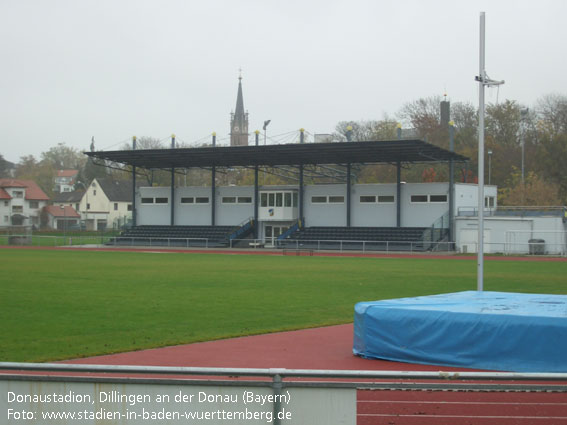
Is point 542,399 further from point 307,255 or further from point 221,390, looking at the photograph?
point 307,255

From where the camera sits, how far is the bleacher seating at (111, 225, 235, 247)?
198 ft

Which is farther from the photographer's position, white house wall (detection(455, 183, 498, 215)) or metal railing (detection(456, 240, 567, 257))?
white house wall (detection(455, 183, 498, 215))

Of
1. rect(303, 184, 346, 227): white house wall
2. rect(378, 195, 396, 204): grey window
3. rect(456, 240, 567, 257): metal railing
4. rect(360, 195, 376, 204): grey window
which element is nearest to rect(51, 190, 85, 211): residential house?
rect(303, 184, 346, 227): white house wall

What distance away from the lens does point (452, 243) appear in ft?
179

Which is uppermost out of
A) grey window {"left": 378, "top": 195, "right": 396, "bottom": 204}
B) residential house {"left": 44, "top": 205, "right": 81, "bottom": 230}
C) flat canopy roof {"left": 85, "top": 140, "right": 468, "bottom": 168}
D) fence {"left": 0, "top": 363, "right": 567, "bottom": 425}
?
flat canopy roof {"left": 85, "top": 140, "right": 468, "bottom": 168}

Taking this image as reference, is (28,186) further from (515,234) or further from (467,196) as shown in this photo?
(515,234)

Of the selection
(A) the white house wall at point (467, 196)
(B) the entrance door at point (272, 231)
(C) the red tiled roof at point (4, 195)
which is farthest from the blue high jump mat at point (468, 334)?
(C) the red tiled roof at point (4, 195)

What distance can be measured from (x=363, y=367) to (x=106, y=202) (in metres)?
104

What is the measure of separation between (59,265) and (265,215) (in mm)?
31143

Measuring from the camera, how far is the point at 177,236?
208 ft

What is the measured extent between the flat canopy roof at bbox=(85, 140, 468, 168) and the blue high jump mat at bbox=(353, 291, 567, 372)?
1525 inches

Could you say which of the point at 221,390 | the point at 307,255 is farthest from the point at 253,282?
the point at 307,255

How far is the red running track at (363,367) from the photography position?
709 centimetres

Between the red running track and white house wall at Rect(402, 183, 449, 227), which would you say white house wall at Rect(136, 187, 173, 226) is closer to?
white house wall at Rect(402, 183, 449, 227)
